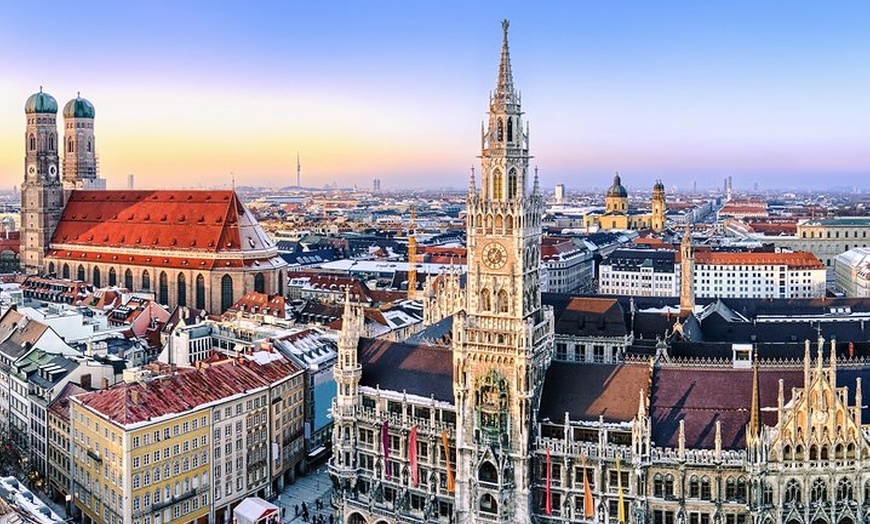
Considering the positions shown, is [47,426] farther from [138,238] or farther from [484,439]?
[138,238]

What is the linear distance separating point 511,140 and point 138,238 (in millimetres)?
116307

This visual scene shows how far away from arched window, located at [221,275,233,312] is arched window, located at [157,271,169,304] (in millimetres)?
13599

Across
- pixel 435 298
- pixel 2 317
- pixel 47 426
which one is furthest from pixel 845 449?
pixel 2 317

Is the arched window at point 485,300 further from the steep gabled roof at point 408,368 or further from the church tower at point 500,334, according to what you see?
the steep gabled roof at point 408,368

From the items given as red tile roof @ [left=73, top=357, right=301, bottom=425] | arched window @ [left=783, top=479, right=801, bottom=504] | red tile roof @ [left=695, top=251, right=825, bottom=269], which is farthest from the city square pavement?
red tile roof @ [left=695, top=251, right=825, bottom=269]

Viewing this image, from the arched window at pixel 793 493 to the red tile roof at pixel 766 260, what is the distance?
13595cm

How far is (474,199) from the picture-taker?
234ft

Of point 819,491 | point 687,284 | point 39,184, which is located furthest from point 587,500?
point 39,184

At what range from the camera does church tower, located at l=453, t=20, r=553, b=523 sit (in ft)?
227

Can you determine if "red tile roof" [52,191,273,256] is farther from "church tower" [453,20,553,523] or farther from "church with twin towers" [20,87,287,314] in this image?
"church tower" [453,20,553,523]

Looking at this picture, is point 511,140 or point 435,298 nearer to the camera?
point 511,140

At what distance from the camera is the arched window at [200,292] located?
517ft

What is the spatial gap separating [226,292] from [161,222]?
2342 cm

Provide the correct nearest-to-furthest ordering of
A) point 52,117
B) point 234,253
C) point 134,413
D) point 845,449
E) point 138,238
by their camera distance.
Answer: point 845,449
point 134,413
point 234,253
point 138,238
point 52,117
